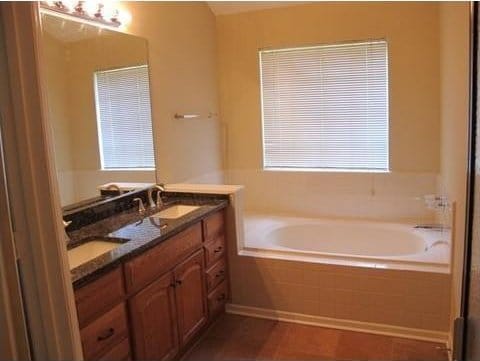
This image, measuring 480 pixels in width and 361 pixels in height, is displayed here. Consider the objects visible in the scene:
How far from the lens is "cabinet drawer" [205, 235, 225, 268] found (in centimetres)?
265

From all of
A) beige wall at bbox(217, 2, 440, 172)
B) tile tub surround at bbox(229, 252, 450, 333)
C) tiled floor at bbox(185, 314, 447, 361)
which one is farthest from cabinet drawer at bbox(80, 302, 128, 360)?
beige wall at bbox(217, 2, 440, 172)

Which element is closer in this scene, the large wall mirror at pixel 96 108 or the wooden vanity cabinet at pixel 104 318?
the wooden vanity cabinet at pixel 104 318

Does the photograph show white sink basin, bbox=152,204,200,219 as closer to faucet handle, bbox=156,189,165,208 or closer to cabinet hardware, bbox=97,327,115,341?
faucet handle, bbox=156,189,165,208

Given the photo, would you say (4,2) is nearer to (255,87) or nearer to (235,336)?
(235,336)

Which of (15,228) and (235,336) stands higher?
(15,228)

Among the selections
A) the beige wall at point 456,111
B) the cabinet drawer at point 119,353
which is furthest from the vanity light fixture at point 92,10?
the beige wall at point 456,111

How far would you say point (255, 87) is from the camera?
152 inches

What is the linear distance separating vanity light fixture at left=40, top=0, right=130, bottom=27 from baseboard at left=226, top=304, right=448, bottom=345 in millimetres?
2068

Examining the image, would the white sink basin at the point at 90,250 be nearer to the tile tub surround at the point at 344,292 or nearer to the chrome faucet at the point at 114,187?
the chrome faucet at the point at 114,187

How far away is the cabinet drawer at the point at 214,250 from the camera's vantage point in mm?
2654

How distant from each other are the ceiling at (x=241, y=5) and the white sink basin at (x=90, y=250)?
2.46 metres

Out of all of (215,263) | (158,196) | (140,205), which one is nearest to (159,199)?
(158,196)

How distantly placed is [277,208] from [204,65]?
1471 millimetres

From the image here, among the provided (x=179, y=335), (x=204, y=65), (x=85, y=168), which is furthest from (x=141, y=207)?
(x=204, y=65)
